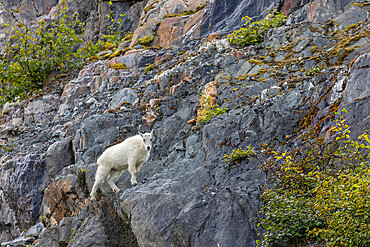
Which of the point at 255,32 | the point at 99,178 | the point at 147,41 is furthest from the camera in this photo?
the point at 147,41

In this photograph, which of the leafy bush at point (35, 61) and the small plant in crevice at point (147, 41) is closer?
the small plant in crevice at point (147, 41)

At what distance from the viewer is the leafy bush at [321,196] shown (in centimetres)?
798

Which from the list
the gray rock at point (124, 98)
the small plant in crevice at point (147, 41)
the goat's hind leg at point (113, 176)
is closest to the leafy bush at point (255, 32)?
the gray rock at point (124, 98)

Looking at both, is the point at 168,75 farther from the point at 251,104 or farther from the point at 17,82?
the point at 17,82

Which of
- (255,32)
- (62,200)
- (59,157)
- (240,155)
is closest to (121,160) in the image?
(240,155)

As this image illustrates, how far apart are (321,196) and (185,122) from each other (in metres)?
9.15

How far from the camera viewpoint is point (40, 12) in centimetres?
5441

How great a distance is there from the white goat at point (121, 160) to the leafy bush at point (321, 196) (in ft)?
16.5

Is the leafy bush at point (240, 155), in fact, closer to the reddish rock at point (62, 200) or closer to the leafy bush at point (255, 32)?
the reddish rock at point (62, 200)

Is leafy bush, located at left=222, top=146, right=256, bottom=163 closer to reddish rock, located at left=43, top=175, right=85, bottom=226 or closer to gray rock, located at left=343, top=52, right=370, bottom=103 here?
gray rock, located at left=343, top=52, right=370, bottom=103

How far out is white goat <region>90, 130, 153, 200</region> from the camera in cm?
1478

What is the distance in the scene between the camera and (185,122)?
56.9 ft

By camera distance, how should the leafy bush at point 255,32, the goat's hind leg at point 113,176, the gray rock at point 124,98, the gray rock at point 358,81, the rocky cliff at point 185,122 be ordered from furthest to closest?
1. the leafy bush at point 255,32
2. the gray rock at point 124,98
3. the goat's hind leg at point 113,176
4. the gray rock at point 358,81
5. the rocky cliff at point 185,122

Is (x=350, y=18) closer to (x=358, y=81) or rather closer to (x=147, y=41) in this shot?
→ (x=358, y=81)
